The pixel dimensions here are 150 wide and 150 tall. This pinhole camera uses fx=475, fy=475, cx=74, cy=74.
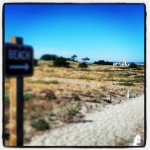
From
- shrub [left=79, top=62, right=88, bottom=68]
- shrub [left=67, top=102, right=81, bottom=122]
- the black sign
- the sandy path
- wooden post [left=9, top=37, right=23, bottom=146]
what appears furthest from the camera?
shrub [left=79, top=62, right=88, bottom=68]

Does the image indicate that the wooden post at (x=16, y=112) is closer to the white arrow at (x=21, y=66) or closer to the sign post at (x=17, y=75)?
the sign post at (x=17, y=75)

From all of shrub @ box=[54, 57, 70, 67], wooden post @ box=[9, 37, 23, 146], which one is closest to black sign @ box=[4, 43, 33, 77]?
wooden post @ box=[9, 37, 23, 146]

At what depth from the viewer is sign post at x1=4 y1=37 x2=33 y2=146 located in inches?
232

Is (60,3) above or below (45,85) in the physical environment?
above

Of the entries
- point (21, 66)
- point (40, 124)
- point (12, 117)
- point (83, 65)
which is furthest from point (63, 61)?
point (12, 117)

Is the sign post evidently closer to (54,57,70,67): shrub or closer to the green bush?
the green bush

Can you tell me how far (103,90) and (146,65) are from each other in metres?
0.68

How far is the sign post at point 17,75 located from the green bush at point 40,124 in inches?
6.5

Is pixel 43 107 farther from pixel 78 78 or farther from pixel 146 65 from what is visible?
pixel 146 65

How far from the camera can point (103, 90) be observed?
655cm

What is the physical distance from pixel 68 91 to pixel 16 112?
2.54ft

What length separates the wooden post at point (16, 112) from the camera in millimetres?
6004

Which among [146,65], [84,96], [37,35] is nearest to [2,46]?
[37,35]

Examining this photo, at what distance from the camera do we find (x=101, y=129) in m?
6.34
